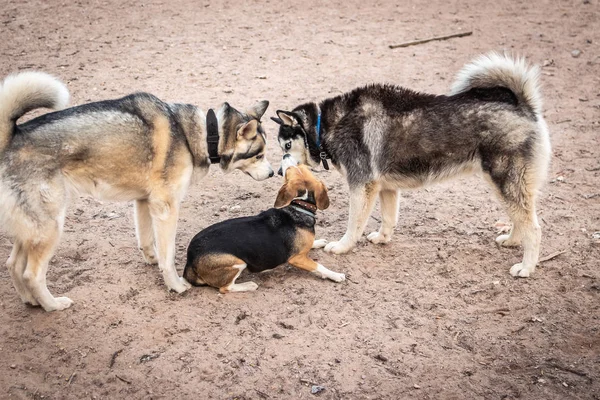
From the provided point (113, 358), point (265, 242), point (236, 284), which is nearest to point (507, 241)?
point (265, 242)

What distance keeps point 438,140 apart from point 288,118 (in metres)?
1.65

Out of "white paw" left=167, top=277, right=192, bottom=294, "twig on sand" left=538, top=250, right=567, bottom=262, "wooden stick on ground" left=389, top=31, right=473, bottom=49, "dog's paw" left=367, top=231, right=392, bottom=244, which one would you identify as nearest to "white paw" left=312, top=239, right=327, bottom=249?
"dog's paw" left=367, top=231, right=392, bottom=244

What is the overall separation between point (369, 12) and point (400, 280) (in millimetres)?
9321

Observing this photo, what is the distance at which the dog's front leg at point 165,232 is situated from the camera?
547 centimetres

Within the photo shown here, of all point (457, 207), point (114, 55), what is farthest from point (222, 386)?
point (114, 55)

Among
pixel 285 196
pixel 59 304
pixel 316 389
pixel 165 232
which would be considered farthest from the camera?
pixel 285 196

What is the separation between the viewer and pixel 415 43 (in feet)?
38.6

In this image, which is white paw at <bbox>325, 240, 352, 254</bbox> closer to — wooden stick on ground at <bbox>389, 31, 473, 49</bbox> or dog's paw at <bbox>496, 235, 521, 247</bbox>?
dog's paw at <bbox>496, 235, 521, 247</bbox>

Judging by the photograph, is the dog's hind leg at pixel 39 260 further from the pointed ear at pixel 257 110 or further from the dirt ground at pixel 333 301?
the pointed ear at pixel 257 110

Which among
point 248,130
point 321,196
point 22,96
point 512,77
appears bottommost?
point 321,196

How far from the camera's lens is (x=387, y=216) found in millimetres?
6547

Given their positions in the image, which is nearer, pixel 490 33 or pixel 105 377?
pixel 105 377

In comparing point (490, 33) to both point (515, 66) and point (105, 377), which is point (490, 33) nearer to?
point (515, 66)

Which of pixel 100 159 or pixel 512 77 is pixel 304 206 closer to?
pixel 100 159
